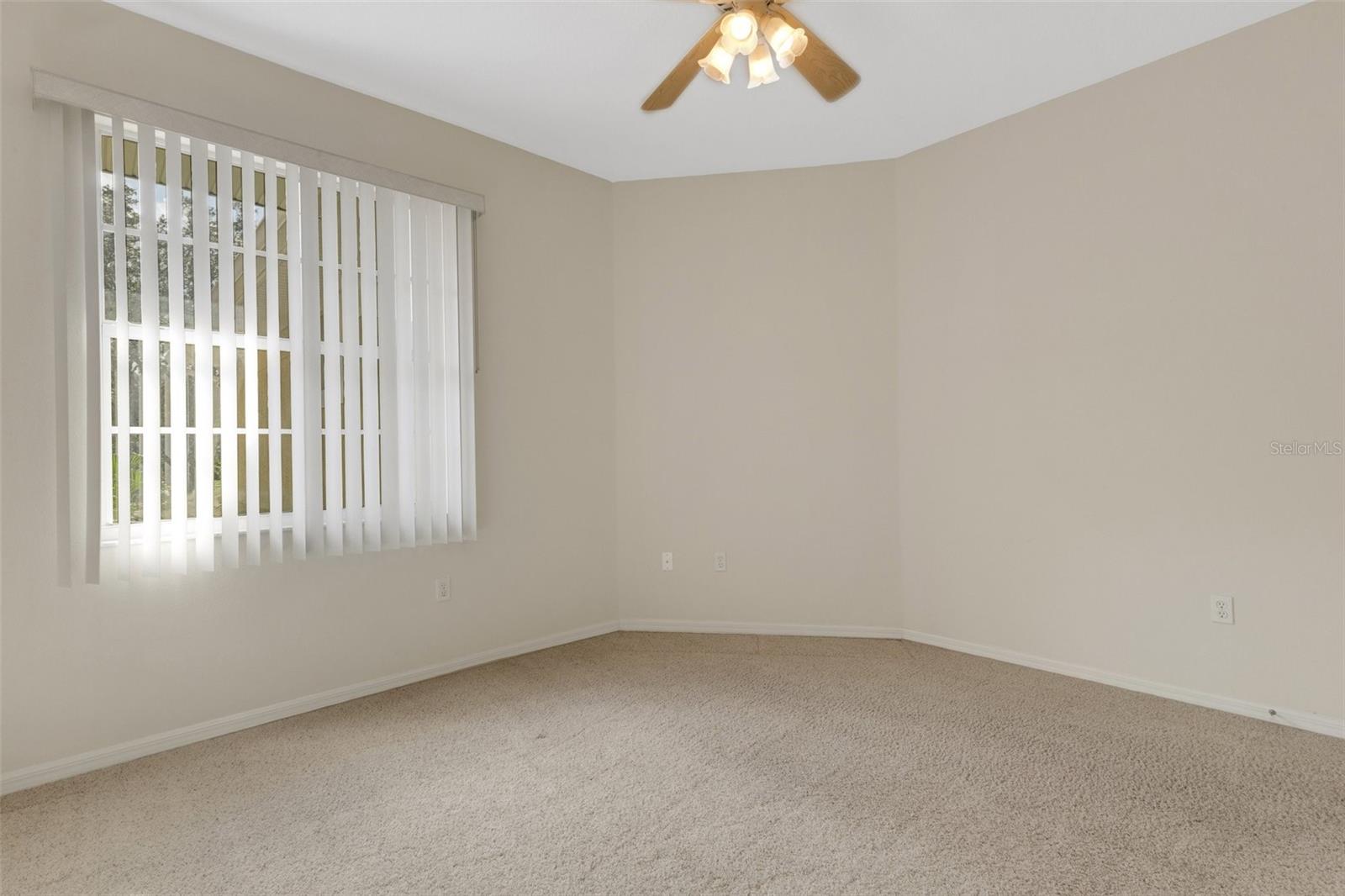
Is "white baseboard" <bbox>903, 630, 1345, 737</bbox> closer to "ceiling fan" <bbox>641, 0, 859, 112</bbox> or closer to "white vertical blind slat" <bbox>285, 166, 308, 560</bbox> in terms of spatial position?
"ceiling fan" <bbox>641, 0, 859, 112</bbox>

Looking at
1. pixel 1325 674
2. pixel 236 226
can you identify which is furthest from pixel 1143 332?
pixel 236 226

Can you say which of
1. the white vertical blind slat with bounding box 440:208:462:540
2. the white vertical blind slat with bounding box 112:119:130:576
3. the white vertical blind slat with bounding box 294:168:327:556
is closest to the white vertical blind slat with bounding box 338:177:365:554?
the white vertical blind slat with bounding box 294:168:327:556

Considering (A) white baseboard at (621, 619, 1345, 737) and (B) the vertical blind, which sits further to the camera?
(A) white baseboard at (621, 619, 1345, 737)

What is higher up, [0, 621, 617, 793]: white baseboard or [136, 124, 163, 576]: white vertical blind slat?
[136, 124, 163, 576]: white vertical blind slat

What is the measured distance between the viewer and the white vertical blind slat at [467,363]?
3.70 m

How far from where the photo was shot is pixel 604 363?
4.57 m

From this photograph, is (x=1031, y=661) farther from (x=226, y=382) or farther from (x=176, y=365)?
(x=176, y=365)

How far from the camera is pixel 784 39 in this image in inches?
97.7

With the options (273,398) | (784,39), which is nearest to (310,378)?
(273,398)

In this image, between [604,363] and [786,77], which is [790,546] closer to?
A: [604,363]

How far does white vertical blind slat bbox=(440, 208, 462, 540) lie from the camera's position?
144 inches

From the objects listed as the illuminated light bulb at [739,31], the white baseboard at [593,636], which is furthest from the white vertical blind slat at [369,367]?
the illuminated light bulb at [739,31]

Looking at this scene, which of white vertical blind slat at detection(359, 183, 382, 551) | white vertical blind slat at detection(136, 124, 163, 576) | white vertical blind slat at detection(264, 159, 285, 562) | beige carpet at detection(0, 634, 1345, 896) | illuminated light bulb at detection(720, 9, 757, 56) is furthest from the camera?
white vertical blind slat at detection(359, 183, 382, 551)

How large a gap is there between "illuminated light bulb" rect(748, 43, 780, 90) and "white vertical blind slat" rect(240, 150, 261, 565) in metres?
1.94
